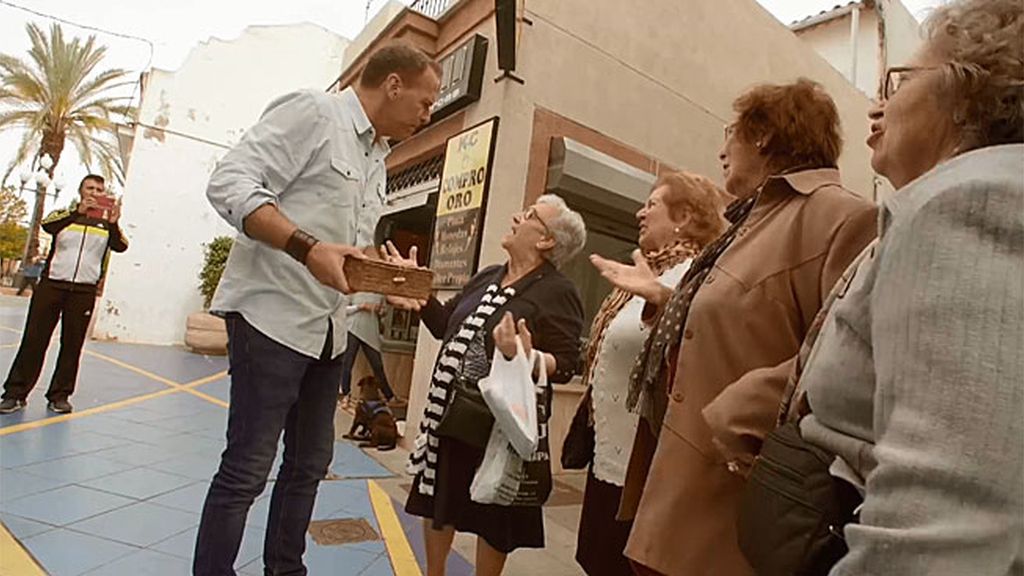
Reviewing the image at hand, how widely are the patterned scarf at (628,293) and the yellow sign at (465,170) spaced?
7.92ft

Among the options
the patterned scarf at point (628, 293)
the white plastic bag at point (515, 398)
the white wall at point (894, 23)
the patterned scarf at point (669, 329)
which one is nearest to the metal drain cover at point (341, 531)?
the white plastic bag at point (515, 398)

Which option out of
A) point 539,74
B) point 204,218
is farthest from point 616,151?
point 204,218

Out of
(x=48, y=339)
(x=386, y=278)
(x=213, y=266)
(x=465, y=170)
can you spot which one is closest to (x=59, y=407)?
(x=48, y=339)

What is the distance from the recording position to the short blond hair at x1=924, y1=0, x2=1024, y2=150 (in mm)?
783

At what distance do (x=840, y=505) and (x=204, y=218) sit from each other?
1199cm

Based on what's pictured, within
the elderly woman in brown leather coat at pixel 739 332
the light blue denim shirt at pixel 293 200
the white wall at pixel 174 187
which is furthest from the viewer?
the white wall at pixel 174 187

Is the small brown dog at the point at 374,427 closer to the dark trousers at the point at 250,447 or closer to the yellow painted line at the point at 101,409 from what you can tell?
the yellow painted line at the point at 101,409

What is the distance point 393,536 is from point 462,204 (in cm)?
269

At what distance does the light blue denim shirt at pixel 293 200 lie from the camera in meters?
1.70

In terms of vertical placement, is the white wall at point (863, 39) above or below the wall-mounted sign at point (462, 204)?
above

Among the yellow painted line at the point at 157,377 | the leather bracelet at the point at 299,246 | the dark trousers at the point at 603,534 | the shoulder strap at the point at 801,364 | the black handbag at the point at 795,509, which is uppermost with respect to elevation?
the leather bracelet at the point at 299,246

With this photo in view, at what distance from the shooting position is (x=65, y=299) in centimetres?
458

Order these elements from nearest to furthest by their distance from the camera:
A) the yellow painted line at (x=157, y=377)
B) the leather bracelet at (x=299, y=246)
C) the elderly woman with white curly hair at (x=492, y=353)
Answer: the leather bracelet at (x=299, y=246) < the elderly woman with white curly hair at (x=492, y=353) < the yellow painted line at (x=157, y=377)

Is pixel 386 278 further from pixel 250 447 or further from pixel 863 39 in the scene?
pixel 863 39
